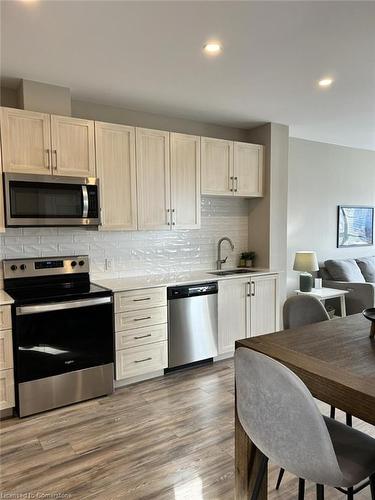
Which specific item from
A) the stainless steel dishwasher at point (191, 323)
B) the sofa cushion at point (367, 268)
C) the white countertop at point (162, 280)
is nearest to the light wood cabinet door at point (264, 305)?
the white countertop at point (162, 280)

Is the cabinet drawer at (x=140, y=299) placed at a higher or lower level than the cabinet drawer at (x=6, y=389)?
higher

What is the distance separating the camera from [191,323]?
3.52 meters

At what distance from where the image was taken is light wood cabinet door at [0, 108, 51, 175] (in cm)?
278

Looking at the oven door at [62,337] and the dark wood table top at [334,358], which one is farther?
the oven door at [62,337]

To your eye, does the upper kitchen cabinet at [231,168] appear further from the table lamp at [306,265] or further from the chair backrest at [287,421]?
the chair backrest at [287,421]

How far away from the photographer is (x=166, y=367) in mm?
3441

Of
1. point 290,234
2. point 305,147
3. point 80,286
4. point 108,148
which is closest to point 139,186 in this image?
point 108,148

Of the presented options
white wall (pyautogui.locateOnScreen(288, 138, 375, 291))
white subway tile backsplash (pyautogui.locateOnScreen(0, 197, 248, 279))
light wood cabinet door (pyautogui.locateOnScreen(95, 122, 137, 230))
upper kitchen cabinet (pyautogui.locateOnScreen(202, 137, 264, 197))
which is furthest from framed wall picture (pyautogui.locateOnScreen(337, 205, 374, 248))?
light wood cabinet door (pyautogui.locateOnScreen(95, 122, 137, 230))

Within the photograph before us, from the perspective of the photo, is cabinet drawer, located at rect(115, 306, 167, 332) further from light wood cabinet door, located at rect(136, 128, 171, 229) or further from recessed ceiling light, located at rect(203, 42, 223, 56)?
recessed ceiling light, located at rect(203, 42, 223, 56)

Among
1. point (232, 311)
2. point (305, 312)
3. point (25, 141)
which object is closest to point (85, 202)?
point (25, 141)

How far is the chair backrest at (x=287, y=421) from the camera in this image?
116cm

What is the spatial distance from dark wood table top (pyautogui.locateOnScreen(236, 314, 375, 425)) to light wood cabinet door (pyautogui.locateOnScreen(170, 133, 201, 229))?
2.06 m

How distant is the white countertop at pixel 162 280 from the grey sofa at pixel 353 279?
62.7 inches

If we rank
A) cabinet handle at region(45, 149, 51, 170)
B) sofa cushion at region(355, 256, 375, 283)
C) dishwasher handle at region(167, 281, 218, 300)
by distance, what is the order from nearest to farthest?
cabinet handle at region(45, 149, 51, 170) → dishwasher handle at region(167, 281, 218, 300) → sofa cushion at region(355, 256, 375, 283)
